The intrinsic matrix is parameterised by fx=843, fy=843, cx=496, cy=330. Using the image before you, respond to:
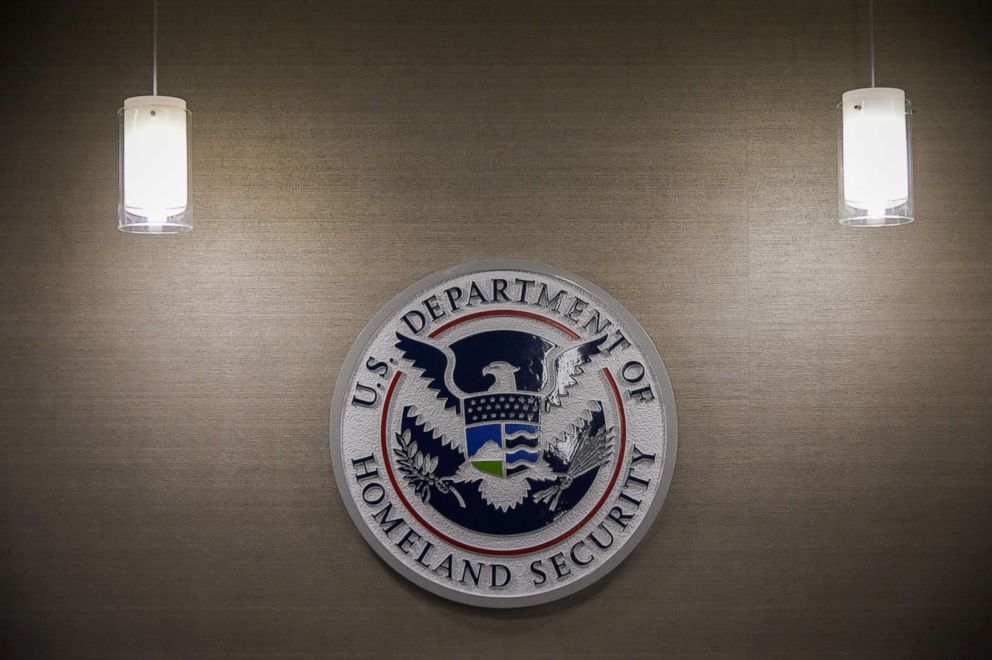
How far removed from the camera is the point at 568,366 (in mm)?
2346

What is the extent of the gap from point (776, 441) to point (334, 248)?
1358 mm

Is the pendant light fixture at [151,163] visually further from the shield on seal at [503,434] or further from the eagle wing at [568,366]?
the eagle wing at [568,366]

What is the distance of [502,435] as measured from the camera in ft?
7.63

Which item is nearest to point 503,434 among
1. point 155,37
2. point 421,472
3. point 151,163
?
point 421,472

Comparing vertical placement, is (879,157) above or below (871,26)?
below

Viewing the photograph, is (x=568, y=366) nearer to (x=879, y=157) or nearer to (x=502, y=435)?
(x=502, y=435)

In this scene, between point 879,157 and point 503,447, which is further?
point 503,447

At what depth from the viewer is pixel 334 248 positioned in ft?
7.82

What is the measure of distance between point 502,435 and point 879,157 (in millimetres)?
1199

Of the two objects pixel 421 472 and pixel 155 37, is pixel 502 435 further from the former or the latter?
pixel 155 37

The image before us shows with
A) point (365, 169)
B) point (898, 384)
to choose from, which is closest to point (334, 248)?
point (365, 169)

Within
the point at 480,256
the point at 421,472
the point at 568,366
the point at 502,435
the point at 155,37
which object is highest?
the point at 155,37

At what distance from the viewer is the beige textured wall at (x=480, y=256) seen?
2359mm

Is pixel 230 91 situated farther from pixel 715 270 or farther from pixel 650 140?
pixel 715 270
